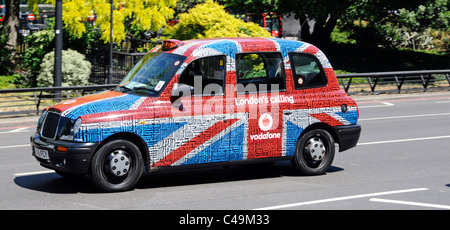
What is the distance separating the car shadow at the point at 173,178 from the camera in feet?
30.3

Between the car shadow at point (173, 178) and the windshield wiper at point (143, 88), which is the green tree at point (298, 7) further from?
the windshield wiper at point (143, 88)

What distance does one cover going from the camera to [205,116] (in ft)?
29.9

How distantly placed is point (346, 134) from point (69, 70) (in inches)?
584

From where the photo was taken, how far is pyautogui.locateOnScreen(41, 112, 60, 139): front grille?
28.5ft

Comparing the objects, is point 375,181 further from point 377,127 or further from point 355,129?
point 377,127

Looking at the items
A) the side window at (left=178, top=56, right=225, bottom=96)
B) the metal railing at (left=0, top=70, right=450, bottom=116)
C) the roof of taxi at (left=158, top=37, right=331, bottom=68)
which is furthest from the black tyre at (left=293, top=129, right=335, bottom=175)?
the metal railing at (left=0, top=70, right=450, bottom=116)

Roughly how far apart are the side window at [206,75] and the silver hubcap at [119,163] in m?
1.30

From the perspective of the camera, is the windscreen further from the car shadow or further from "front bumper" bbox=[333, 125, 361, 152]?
"front bumper" bbox=[333, 125, 361, 152]

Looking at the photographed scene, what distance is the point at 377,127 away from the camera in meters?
16.6

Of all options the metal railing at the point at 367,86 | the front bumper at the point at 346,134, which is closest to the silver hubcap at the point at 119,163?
the front bumper at the point at 346,134

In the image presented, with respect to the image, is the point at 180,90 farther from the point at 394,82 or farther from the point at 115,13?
the point at 394,82

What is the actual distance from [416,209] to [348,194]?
1100 mm

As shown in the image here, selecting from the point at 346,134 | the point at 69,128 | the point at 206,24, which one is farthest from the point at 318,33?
the point at 69,128
